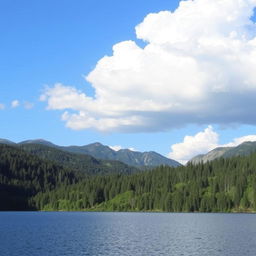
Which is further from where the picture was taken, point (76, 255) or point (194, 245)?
point (194, 245)

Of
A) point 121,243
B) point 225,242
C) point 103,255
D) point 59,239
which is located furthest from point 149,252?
point 59,239

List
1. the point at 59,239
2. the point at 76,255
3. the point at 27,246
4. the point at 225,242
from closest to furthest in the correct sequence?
the point at 76,255 < the point at 27,246 < the point at 225,242 < the point at 59,239

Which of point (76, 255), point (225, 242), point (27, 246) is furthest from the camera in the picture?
point (225, 242)

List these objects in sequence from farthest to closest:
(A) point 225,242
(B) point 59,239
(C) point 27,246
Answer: (B) point 59,239, (A) point 225,242, (C) point 27,246

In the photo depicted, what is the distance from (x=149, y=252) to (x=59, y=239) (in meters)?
32.9

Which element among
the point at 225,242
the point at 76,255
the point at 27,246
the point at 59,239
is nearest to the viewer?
the point at 76,255

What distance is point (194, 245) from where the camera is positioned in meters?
96.1

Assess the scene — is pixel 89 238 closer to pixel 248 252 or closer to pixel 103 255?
pixel 103 255

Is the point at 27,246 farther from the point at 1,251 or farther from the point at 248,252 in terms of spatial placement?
the point at 248,252

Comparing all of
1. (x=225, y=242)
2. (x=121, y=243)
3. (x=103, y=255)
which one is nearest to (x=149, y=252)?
(x=103, y=255)

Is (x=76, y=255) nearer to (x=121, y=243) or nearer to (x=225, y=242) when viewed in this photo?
(x=121, y=243)

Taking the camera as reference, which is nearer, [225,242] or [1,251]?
[1,251]

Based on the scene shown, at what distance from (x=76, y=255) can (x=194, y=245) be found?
27756 mm

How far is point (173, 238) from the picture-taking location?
4355 inches
